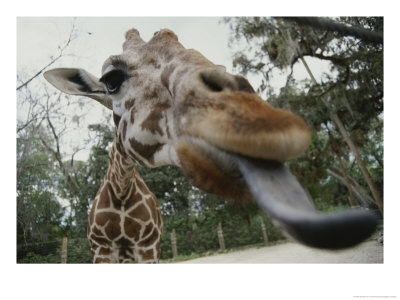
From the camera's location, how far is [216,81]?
2.78ft

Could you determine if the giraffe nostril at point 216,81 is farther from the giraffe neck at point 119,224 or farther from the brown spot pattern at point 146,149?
the giraffe neck at point 119,224

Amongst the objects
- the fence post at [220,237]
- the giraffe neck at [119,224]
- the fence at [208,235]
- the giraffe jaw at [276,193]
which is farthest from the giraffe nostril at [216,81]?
the fence post at [220,237]

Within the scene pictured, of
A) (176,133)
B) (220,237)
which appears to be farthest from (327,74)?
(176,133)

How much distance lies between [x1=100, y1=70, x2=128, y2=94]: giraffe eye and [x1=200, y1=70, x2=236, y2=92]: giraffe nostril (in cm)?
55

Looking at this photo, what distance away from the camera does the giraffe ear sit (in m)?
1.50

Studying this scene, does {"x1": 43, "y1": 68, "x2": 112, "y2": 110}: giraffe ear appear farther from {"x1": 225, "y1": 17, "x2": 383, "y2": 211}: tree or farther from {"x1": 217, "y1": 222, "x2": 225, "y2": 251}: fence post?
{"x1": 217, "y1": 222, "x2": 225, "y2": 251}: fence post

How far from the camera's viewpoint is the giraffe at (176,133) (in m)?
0.67

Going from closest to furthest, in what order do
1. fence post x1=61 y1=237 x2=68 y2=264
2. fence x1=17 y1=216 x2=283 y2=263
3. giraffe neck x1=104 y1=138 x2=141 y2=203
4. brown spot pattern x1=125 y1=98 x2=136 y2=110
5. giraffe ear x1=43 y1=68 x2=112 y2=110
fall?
brown spot pattern x1=125 y1=98 x2=136 y2=110 < giraffe ear x1=43 y1=68 x2=112 y2=110 < giraffe neck x1=104 y1=138 x2=141 y2=203 < fence post x1=61 y1=237 x2=68 y2=264 < fence x1=17 y1=216 x2=283 y2=263

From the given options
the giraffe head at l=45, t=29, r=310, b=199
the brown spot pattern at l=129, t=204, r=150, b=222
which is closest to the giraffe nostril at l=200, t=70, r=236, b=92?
the giraffe head at l=45, t=29, r=310, b=199

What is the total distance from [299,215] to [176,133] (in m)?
0.51

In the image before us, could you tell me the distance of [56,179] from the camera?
4137 mm

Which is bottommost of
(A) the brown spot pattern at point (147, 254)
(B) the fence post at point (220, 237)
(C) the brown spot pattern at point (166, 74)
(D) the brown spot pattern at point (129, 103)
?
(B) the fence post at point (220, 237)

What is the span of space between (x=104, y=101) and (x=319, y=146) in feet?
27.3

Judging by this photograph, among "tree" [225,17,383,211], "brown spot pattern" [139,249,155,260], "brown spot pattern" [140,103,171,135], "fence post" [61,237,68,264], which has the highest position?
"tree" [225,17,383,211]
